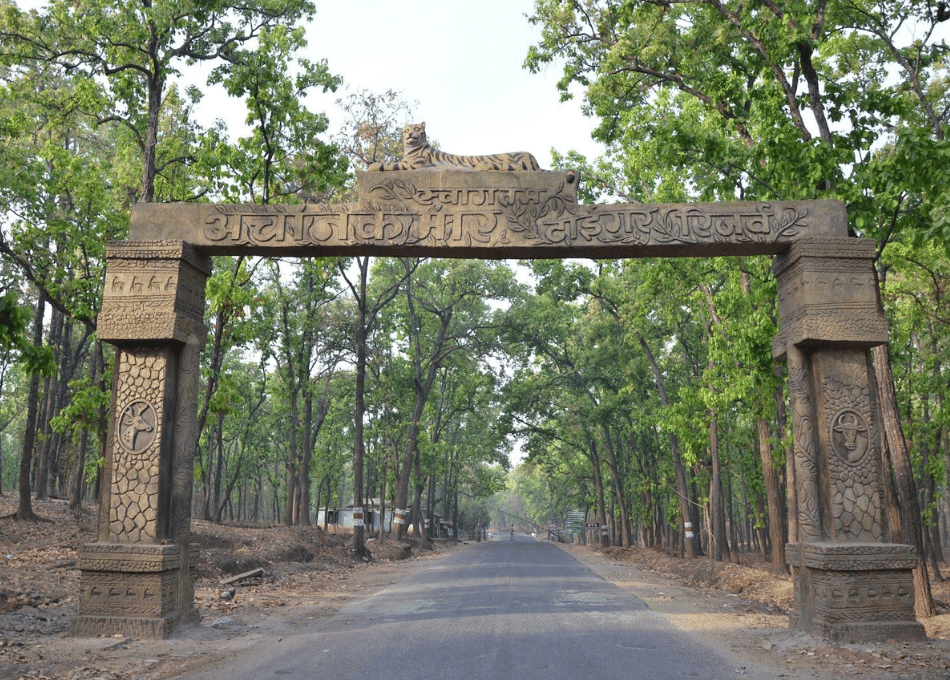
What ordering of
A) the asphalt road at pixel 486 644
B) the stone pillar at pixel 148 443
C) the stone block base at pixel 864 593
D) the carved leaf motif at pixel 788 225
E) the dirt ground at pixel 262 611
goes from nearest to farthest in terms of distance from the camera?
the asphalt road at pixel 486 644 → the dirt ground at pixel 262 611 → the stone block base at pixel 864 593 → the stone pillar at pixel 148 443 → the carved leaf motif at pixel 788 225

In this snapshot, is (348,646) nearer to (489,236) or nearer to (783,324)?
(489,236)

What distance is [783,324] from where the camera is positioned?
802cm

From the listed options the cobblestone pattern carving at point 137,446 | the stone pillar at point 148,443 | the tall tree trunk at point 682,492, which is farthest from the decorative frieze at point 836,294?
the tall tree trunk at point 682,492

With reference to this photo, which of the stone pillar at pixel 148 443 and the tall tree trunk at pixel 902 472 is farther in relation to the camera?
the tall tree trunk at pixel 902 472

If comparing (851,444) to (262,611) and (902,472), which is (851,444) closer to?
(902,472)

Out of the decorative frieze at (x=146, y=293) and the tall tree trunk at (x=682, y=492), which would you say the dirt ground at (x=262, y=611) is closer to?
the decorative frieze at (x=146, y=293)

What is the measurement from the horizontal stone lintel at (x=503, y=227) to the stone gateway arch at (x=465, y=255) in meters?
0.02

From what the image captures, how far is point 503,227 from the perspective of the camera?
7.70 meters

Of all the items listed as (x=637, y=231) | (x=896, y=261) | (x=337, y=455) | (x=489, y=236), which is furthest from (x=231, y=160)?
(x=337, y=455)

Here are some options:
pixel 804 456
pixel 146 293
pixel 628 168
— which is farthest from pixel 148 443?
pixel 628 168

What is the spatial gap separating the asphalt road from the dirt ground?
1.35ft

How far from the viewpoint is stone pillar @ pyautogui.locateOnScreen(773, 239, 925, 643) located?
6.90 metres

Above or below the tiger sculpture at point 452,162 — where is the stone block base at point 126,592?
below

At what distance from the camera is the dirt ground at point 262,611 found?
5.83 metres
